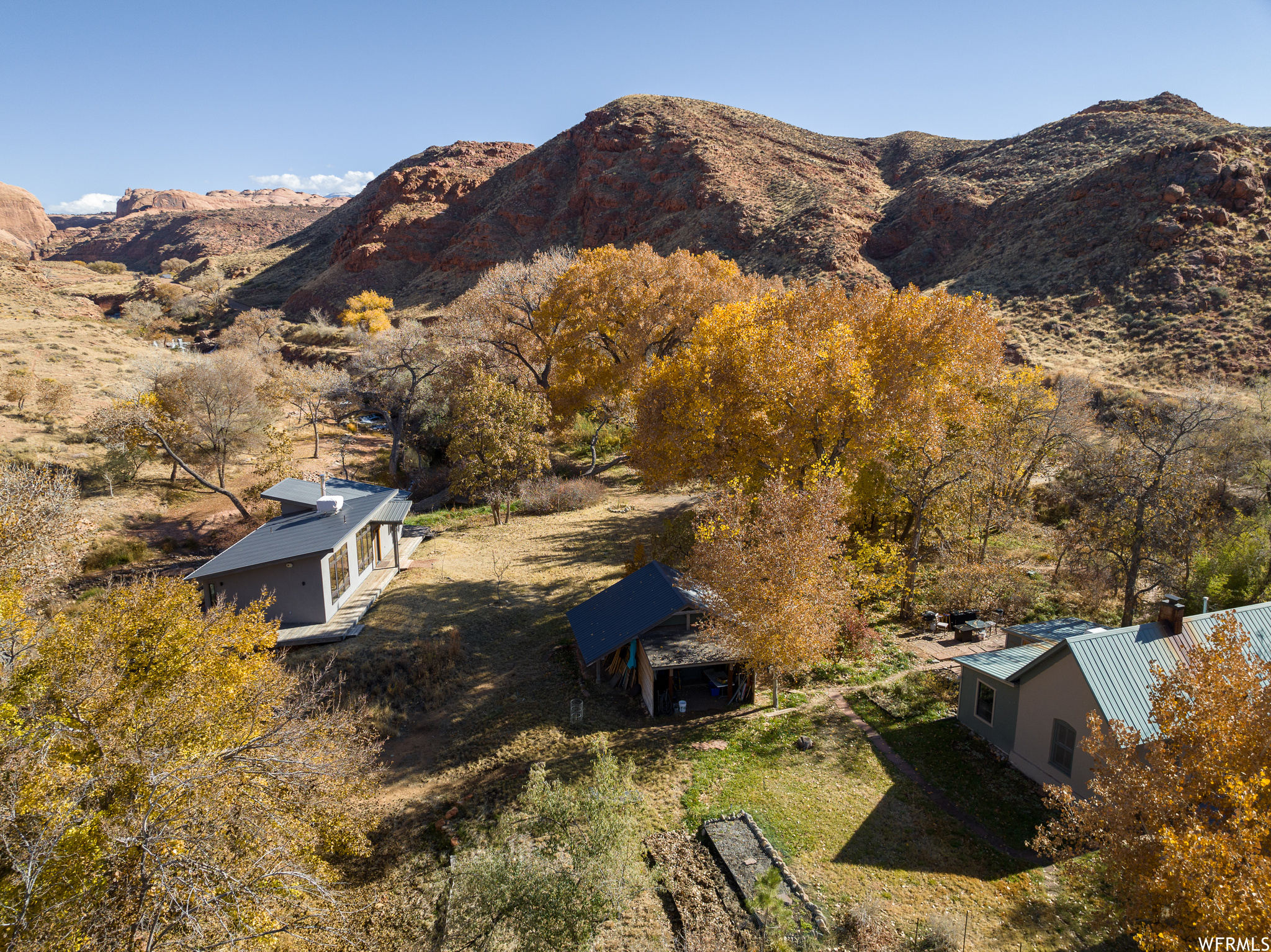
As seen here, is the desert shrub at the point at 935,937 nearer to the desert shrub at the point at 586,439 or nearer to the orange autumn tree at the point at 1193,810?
the orange autumn tree at the point at 1193,810

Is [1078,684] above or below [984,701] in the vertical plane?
above

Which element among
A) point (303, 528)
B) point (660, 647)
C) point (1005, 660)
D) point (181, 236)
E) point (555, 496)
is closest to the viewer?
point (1005, 660)

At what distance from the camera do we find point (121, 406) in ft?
91.6

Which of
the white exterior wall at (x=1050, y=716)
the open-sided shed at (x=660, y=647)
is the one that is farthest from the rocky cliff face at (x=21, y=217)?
the white exterior wall at (x=1050, y=716)

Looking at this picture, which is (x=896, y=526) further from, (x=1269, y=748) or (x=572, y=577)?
(x=1269, y=748)

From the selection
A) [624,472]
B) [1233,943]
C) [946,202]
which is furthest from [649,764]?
[946,202]

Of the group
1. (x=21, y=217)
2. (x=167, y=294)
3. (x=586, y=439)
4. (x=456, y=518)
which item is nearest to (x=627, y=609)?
(x=456, y=518)

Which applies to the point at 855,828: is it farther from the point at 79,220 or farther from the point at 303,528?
the point at 79,220

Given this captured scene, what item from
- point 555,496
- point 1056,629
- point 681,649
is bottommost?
point 681,649

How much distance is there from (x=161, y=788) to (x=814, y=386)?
16462mm

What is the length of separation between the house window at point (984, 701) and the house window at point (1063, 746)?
5.79 ft

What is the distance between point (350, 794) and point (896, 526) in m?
20.9

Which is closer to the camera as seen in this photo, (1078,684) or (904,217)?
(1078,684)

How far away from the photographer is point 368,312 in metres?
65.1
